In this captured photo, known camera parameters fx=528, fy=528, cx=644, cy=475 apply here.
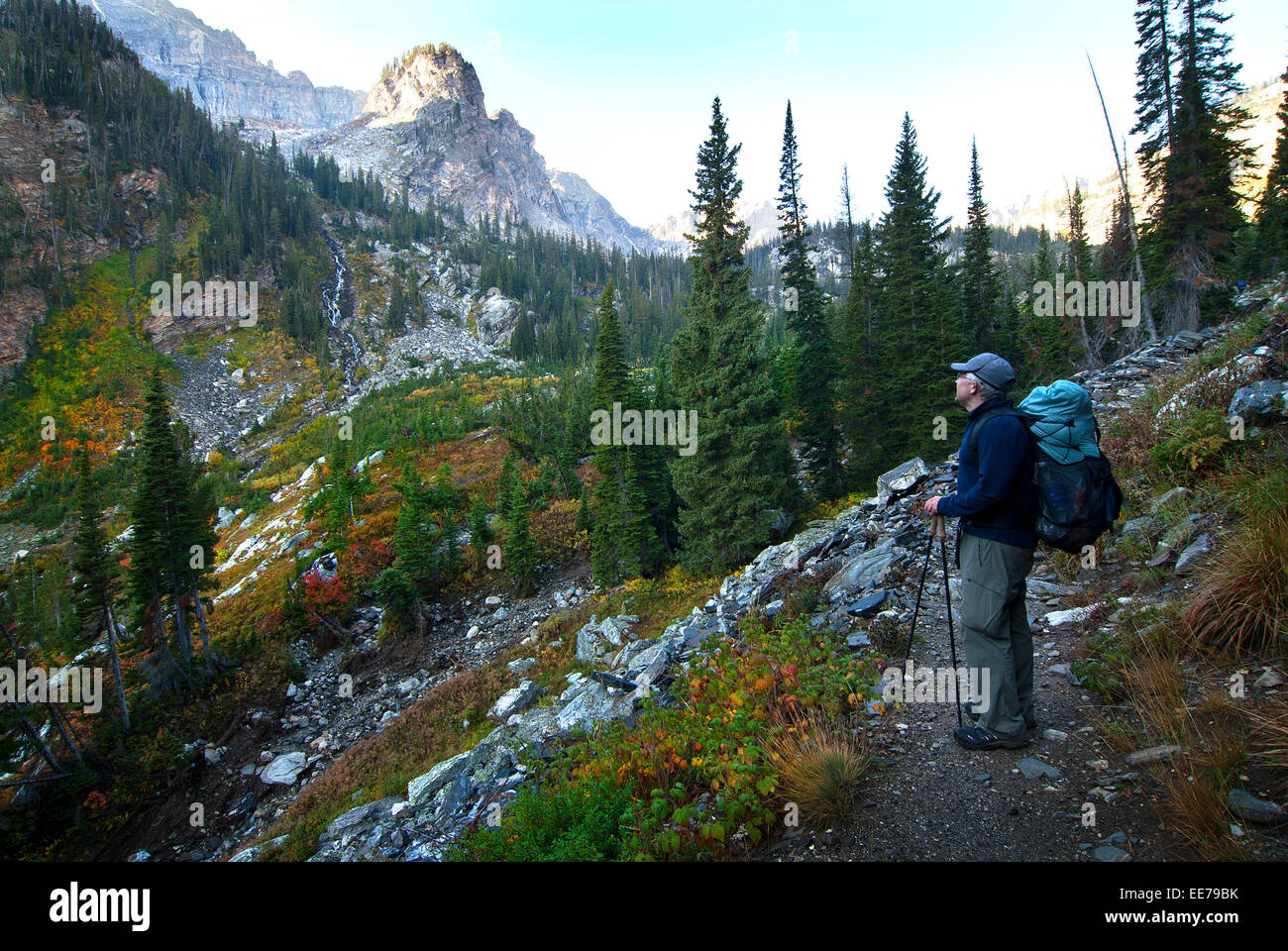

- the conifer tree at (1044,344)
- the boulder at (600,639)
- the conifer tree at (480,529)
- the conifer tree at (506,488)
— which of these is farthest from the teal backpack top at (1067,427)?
the conifer tree at (1044,344)

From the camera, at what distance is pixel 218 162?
104188mm

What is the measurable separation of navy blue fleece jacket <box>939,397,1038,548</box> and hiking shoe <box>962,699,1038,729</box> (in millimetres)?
1451

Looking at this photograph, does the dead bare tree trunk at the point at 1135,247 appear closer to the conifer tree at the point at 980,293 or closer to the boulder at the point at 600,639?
the conifer tree at the point at 980,293

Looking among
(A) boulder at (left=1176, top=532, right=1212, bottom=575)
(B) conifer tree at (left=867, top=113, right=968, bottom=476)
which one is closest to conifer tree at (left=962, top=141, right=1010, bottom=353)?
(B) conifer tree at (left=867, top=113, right=968, bottom=476)

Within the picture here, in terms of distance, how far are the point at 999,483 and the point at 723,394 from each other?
1529 centimetres

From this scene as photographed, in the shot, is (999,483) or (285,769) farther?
(285,769)

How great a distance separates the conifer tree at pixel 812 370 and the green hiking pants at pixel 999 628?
21816mm

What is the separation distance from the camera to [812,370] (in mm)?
26297

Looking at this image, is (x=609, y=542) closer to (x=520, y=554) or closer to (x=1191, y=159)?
(x=520, y=554)

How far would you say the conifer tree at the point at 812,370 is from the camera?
25.6 m

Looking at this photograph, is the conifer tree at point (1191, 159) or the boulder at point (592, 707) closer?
the boulder at point (592, 707)

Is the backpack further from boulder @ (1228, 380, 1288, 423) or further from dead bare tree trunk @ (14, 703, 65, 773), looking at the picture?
dead bare tree trunk @ (14, 703, 65, 773)

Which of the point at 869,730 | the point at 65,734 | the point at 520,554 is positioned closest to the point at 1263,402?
the point at 869,730
